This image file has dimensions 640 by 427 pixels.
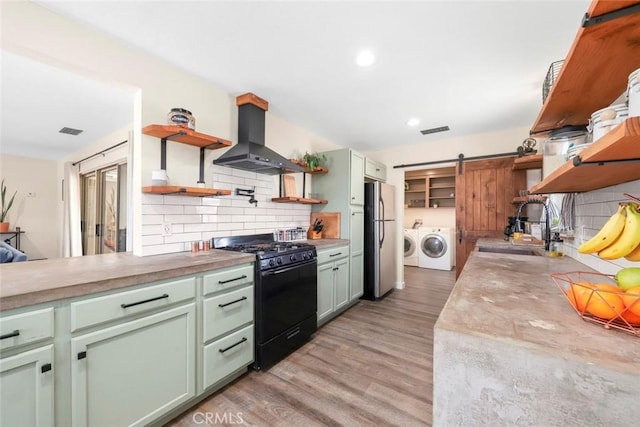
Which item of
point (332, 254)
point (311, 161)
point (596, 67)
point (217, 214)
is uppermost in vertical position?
point (311, 161)

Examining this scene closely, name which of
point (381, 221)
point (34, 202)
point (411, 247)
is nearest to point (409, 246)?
point (411, 247)

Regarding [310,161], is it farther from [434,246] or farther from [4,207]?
[4,207]

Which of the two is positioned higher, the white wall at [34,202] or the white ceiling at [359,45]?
the white ceiling at [359,45]

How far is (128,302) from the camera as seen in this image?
4.23ft

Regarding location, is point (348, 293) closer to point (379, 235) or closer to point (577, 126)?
point (379, 235)

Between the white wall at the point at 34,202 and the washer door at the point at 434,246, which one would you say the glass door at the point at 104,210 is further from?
the washer door at the point at 434,246

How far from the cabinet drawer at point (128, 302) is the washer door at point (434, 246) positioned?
522cm

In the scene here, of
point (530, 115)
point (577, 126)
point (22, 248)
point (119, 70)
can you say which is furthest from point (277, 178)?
point (22, 248)

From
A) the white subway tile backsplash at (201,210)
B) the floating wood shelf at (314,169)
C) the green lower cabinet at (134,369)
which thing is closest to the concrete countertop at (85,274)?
the green lower cabinet at (134,369)

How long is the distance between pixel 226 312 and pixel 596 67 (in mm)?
2148

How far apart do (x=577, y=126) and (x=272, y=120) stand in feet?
8.41

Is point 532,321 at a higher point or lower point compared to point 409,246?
higher

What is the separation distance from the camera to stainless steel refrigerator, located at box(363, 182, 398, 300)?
3672mm

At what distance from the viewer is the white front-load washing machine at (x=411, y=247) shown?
591 cm
